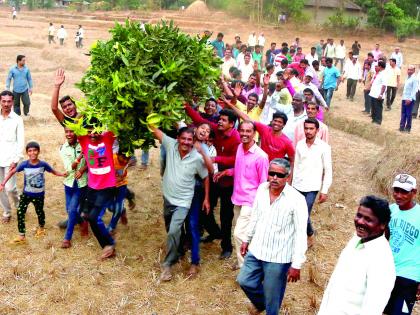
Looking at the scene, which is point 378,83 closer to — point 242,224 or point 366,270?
point 242,224

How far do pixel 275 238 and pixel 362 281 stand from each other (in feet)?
3.88

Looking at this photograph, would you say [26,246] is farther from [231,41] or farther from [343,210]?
[231,41]

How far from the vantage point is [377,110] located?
1337cm

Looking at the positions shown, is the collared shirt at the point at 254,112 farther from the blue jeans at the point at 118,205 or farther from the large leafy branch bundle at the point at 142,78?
the blue jeans at the point at 118,205

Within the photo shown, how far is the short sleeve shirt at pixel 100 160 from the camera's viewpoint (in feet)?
18.5

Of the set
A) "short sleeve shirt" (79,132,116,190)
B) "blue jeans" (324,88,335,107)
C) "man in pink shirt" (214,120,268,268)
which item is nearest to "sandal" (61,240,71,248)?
"short sleeve shirt" (79,132,116,190)

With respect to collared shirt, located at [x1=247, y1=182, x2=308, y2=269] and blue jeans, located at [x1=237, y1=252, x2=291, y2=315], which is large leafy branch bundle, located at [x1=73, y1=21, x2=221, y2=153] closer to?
collared shirt, located at [x1=247, y1=182, x2=308, y2=269]

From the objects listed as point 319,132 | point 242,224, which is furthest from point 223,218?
point 319,132

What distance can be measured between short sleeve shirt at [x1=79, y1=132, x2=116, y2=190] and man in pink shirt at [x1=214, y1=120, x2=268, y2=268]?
1580 millimetres

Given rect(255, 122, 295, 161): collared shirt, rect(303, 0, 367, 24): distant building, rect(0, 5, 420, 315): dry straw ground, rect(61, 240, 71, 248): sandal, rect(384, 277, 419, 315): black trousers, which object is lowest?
rect(0, 5, 420, 315): dry straw ground

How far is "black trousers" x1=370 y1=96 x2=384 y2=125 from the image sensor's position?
13250 millimetres

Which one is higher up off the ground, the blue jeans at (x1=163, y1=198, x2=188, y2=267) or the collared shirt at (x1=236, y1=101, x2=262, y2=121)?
the collared shirt at (x1=236, y1=101, x2=262, y2=121)

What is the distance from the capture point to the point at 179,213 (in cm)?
546

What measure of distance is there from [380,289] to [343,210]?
210 inches
